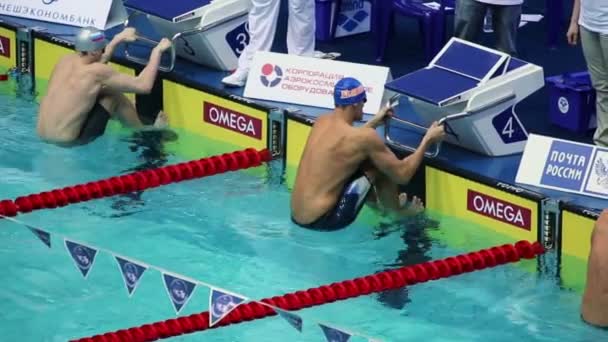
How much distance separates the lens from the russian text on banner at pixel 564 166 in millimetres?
7844

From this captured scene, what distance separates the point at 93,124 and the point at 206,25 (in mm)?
977

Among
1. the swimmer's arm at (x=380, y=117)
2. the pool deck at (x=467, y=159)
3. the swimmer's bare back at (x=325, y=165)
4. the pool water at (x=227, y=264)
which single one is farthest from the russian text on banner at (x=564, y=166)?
the swimmer's bare back at (x=325, y=165)

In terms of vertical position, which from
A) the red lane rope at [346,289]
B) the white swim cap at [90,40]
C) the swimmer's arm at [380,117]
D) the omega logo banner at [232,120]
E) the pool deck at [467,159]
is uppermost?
the white swim cap at [90,40]

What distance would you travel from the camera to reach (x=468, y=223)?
8.34 meters

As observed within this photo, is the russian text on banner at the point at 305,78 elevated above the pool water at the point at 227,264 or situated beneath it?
elevated above

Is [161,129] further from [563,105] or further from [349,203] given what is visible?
[563,105]

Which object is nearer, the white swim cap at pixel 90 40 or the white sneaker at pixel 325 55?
the white swim cap at pixel 90 40

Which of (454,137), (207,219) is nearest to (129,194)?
(207,219)

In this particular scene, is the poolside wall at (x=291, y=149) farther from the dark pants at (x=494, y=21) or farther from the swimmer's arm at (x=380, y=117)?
the dark pants at (x=494, y=21)

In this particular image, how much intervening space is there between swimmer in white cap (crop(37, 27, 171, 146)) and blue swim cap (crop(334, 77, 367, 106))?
170 cm

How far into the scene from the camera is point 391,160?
7926 millimetres

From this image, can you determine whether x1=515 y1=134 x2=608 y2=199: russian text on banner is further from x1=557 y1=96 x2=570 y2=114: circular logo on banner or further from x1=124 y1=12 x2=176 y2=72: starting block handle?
x1=124 y1=12 x2=176 y2=72: starting block handle

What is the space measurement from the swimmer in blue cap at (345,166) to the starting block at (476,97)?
0.20 metres

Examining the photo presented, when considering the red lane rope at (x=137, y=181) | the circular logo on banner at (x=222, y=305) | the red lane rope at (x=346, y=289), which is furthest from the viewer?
the red lane rope at (x=137, y=181)
